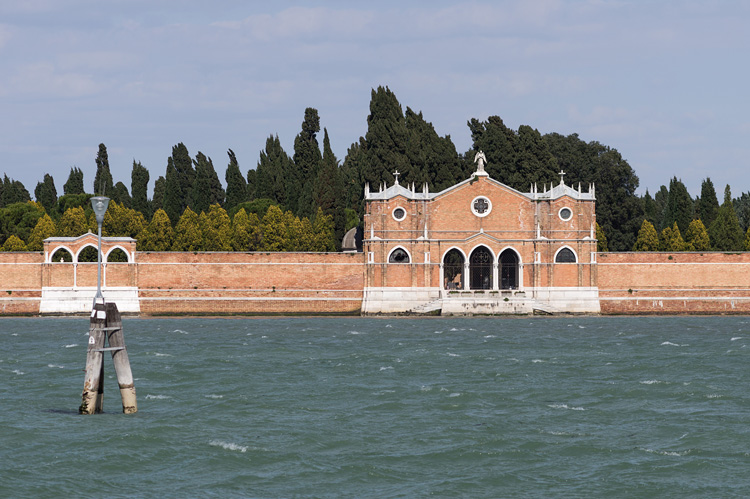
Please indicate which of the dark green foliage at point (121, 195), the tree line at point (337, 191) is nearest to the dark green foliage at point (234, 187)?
the tree line at point (337, 191)

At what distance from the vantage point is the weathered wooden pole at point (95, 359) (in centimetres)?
1911

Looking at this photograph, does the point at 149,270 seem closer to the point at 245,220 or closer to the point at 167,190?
the point at 245,220

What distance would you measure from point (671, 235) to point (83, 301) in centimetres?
3248

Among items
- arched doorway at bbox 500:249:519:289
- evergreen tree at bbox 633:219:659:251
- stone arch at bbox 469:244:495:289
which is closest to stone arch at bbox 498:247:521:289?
arched doorway at bbox 500:249:519:289

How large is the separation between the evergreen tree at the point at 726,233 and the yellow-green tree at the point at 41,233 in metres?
37.0

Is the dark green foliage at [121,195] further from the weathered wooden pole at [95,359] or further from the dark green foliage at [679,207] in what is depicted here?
the weathered wooden pole at [95,359]

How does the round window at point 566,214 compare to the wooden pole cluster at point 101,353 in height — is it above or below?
above

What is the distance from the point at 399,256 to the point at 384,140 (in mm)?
12769

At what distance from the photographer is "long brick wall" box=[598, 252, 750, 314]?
50.3 m

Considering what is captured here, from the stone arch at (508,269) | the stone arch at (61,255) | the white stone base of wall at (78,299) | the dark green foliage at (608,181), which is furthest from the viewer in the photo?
the dark green foliage at (608,181)

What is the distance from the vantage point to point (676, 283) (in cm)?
5044

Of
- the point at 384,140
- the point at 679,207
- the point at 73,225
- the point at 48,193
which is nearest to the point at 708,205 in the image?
the point at 679,207

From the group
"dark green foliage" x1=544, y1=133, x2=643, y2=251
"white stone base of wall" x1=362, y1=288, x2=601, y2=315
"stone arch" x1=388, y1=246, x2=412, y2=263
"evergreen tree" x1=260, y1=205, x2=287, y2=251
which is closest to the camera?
"white stone base of wall" x1=362, y1=288, x2=601, y2=315

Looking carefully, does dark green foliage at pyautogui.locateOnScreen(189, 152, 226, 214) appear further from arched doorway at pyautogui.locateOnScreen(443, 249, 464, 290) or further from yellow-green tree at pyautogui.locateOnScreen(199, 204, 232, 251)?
arched doorway at pyautogui.locateOnScreen(443, 249, 464, 290)
